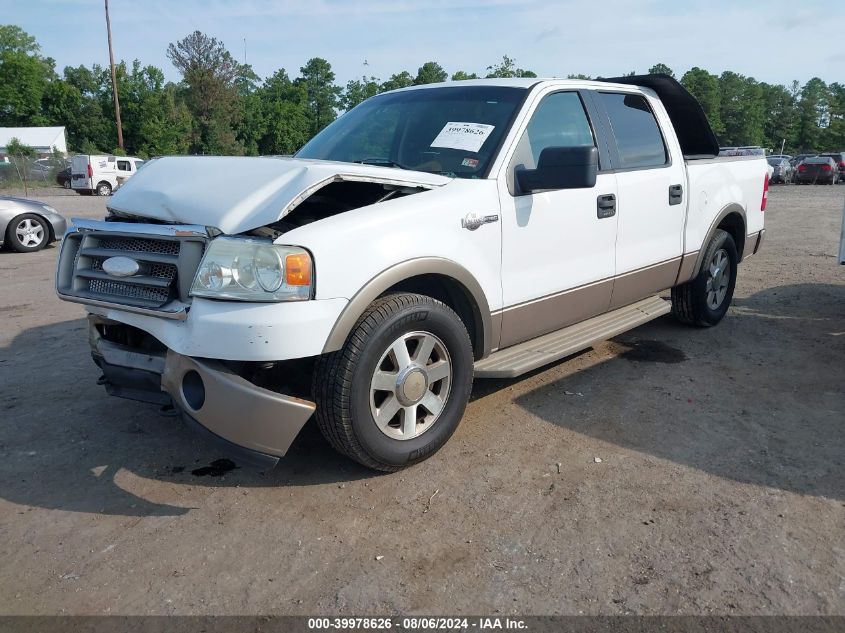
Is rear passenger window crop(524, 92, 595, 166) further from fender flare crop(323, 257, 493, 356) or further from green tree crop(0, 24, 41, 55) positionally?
green tree crop(0, 24, 41, 55)

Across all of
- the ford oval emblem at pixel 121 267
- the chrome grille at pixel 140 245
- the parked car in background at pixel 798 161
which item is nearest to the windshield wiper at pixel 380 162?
the chrome grille at pixel 140 245

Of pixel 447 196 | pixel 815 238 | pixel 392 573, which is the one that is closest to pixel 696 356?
pixel 447 196

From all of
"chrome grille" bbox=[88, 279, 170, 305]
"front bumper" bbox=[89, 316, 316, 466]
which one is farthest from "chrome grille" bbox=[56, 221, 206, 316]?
"front bumper" bbox=[89, 316, 316, 466]

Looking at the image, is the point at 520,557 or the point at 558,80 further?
the point at 558,80

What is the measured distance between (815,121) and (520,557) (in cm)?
9994

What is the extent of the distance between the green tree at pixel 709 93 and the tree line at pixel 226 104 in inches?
6.5

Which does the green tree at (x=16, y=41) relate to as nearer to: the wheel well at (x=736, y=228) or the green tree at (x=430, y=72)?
the green tree at (x=430, y=72)

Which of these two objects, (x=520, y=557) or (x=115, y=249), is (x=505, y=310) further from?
(x=115, y=249)

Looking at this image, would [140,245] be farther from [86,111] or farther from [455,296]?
[86,111]

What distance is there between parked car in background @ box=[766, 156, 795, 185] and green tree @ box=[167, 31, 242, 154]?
4628 cm

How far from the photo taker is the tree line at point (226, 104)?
65312mm

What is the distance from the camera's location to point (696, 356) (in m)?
5.36

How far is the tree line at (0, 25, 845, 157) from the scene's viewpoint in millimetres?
65312

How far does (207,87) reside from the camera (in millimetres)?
66062
